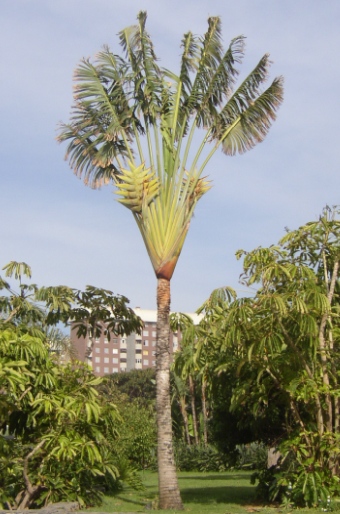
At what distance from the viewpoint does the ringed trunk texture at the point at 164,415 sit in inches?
510

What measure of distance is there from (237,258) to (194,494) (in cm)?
686

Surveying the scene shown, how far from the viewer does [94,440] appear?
1103cm

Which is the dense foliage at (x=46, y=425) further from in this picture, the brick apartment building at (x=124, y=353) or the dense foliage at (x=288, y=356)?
the brick apartment building at (x=124, y=353)

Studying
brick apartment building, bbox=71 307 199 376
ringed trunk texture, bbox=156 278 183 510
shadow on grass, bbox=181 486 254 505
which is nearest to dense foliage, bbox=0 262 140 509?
ringed trunk texture, bbox=156 278 183 510

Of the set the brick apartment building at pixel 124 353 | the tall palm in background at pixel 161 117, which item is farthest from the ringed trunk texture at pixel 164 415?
the brick apartment building at pixel 124 353

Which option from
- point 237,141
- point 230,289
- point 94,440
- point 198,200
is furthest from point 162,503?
point 237,141

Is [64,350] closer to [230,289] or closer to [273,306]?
[230,289]

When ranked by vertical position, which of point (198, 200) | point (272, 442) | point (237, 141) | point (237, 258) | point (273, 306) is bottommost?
point (272, 442)

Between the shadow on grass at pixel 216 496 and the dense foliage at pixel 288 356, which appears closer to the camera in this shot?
the dense foliage at pixel 288 356

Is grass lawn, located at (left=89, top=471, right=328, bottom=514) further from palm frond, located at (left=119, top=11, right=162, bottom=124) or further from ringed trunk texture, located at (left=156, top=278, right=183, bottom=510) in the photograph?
palm frond, located at (left=119, top=11, right=162, bottom=124)

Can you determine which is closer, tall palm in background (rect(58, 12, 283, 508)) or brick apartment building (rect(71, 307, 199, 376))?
tall palm in background (rect(58, 12, 283, 508))

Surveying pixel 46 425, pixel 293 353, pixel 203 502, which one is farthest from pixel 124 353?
pixel 46 425

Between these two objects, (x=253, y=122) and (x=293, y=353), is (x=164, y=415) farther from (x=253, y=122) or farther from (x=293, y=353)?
(x=253, y=122)

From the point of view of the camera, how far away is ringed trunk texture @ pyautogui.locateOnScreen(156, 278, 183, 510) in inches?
510
